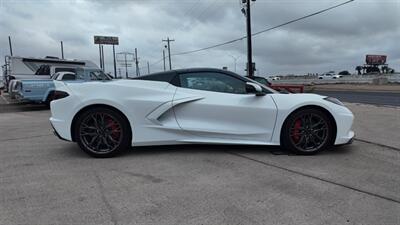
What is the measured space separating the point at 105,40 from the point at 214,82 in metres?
72.6

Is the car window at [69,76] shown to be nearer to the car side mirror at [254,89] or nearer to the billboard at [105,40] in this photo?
the car side mirror at [254,89]

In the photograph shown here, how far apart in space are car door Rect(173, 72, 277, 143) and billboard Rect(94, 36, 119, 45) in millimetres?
69700

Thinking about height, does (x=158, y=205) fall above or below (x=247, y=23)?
below

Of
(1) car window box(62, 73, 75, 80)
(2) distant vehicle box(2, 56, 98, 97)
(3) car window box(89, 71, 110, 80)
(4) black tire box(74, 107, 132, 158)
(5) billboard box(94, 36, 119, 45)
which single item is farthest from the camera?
(5) billboard box(94, 36, 119, 45)

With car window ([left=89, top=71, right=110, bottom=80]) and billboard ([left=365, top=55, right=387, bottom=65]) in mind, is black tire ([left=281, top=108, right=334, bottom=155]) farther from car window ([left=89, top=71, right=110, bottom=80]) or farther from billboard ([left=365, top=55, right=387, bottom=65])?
billboard ([left=365, top=55, right=387, bottom=65])

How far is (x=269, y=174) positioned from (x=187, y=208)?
1360 millimetres

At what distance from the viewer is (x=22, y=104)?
1527 cm

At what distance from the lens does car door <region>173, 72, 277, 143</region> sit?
4.88 metres

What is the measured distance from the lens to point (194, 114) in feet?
16.1

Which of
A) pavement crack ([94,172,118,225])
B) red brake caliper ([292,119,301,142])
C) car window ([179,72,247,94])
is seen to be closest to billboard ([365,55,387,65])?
red brake caliper ([292,119,301,142])

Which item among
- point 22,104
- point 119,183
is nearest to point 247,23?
point 22,104

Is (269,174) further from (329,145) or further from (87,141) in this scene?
(87,141)

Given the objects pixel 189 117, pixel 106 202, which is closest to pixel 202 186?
pixel 106 202

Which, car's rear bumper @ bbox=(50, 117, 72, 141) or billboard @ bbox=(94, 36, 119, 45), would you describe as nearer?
car's rear bumper @ bbox=(50, 117, 72, 141)
